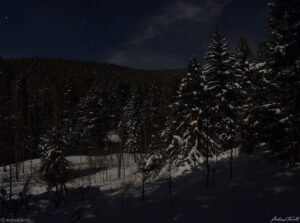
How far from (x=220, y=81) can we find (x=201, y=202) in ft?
45.1

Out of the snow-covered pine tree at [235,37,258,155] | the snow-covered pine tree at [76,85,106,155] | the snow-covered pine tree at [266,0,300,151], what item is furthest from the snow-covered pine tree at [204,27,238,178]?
the snow-covered pine tree at [76,85,106,155]

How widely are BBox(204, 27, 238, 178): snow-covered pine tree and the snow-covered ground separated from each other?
8736mm

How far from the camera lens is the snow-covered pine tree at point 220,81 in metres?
17.0

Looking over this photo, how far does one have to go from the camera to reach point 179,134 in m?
19.6

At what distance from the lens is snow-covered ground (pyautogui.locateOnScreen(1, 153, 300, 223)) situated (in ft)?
17.0

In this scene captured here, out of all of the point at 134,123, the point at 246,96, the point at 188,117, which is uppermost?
the point at 246,96

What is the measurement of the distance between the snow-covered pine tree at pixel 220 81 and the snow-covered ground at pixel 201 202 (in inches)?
344

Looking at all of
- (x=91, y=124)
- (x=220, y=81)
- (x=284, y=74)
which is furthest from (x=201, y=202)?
(x=91, y=124)

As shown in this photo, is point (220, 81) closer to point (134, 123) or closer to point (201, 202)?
point (201, 202)

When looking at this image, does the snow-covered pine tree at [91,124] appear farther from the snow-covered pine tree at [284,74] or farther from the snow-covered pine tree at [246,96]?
the snow-covered pine tree at [284,74]

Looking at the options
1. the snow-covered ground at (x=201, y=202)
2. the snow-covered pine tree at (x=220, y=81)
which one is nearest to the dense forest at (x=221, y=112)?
the snow-covered pine tree at (x=220, y=81)

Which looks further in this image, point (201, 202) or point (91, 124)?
point (91, 124)

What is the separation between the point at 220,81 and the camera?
17.7 metres

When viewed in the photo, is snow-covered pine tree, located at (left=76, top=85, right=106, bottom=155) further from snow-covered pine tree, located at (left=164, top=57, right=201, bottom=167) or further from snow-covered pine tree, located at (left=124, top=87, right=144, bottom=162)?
snow-covered pine tree, located at (left=164, top=57, right=201, bottom=167)
